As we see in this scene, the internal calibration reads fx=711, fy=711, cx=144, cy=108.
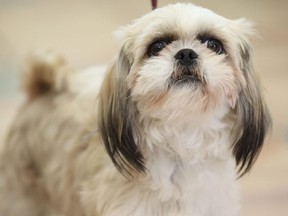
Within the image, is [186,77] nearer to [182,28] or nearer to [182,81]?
[182,81]

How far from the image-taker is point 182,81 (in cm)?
146

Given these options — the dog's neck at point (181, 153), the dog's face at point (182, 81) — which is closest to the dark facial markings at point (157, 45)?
the dog's face at point (182, 81)

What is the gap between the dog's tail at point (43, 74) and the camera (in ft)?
6.44

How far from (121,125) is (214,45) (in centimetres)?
27

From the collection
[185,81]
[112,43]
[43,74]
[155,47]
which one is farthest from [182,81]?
[112,43]

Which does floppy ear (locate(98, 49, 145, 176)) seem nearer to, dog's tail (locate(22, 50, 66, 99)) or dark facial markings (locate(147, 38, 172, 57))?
dark facial markings (locate(147, 38, 172, 57))

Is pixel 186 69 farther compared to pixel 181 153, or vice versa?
pixel 181 153

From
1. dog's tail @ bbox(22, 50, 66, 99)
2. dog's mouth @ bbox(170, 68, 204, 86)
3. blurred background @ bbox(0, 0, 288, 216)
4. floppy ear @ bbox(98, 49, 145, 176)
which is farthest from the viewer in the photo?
blurred background @ bbox(0, 0, 288, 216)

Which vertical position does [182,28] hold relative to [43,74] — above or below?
above

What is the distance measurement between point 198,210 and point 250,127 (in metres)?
0.23

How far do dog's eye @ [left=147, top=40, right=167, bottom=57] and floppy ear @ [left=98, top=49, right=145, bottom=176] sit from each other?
7cm

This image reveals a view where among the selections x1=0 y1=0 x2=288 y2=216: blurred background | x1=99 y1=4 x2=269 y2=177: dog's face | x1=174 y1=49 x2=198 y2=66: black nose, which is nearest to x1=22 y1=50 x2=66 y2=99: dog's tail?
x1=99 y1=4 x2=269 y2=177: dog's face

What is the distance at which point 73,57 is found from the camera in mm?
3156

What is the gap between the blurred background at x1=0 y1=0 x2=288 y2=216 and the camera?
92.5 inches
